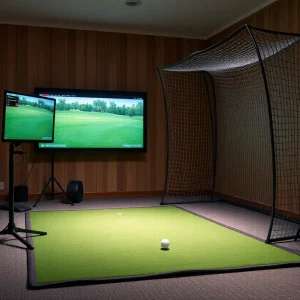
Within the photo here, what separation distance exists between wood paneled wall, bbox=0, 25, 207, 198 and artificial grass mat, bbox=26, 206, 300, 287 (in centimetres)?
170

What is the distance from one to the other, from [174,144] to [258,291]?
181 inches

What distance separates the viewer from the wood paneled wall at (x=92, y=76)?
6.51 metres

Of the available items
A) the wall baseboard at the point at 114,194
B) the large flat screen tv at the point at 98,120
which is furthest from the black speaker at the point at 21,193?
the large flat screen tv at the point at 98,120

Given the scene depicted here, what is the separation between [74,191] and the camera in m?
6.15

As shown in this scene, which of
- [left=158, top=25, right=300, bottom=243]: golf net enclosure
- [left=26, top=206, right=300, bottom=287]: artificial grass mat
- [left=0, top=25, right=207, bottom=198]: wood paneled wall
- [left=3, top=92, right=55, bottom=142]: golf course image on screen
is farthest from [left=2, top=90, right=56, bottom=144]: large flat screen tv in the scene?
[left=0, top=25, right=207, bottom=198]: wood paneled wall

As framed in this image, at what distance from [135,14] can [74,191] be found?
268cm

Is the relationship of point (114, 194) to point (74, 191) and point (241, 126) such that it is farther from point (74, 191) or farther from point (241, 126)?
point (241, 126)

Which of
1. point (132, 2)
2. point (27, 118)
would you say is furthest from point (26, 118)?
point (132, 2)

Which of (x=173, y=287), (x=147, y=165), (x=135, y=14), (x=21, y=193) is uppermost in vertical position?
(x=135, y=14)

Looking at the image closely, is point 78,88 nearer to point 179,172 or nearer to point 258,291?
point 179,172

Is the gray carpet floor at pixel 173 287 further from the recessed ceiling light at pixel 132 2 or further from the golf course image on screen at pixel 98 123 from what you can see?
the recessed ceiling light at pixel 132 2

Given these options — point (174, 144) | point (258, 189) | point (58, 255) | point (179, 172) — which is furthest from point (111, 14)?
point (58, 255)

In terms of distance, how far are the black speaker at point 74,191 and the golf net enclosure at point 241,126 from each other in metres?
1.26

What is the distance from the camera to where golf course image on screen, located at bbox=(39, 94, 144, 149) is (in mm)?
6516
